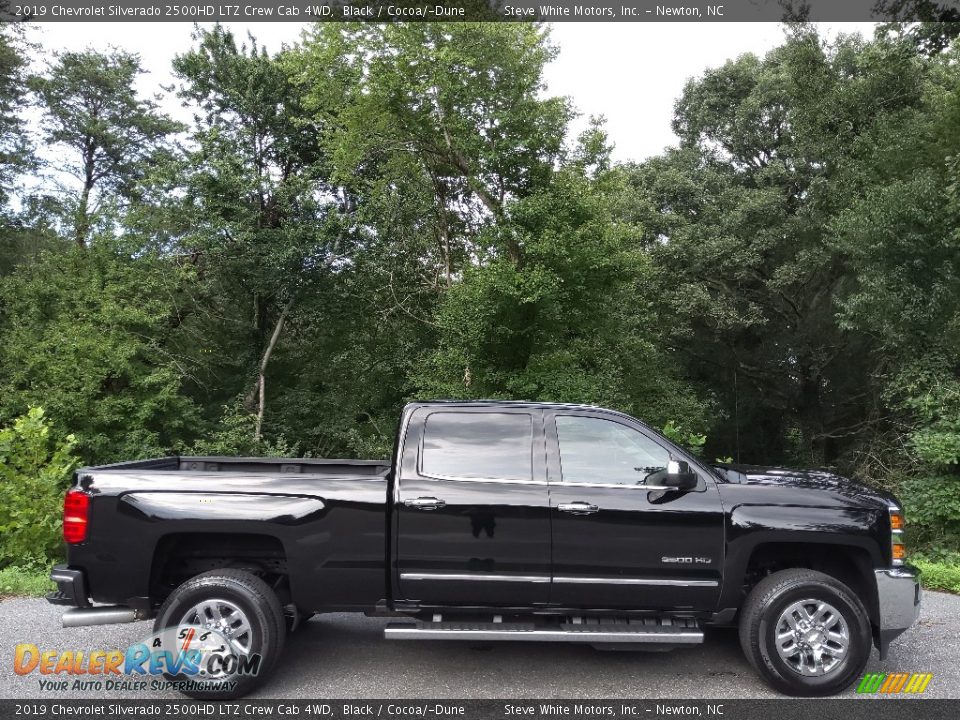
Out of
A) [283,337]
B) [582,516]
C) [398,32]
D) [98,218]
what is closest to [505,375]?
[398,32]

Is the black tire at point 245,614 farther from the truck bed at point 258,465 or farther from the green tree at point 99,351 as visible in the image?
the green tree at point 99,351

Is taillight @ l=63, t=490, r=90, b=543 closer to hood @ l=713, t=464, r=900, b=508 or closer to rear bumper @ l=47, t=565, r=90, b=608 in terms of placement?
rear bumper @ l=47, t=565, r=90, b=608

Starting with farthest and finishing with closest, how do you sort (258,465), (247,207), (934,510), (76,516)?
(247,207), (934,510), (258,465), (76,516)

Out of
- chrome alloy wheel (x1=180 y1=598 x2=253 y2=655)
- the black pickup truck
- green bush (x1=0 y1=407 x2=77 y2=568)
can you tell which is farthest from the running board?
green bush (x1=0 y1=407 x2=77 y2=568)

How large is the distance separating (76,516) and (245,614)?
48.9 inches

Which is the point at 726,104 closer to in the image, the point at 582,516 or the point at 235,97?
the point at 235,97

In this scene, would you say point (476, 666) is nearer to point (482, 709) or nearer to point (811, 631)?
point (482, 709)

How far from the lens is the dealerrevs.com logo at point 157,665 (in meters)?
4.07

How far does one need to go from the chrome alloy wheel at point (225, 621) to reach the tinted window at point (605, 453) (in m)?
2.22

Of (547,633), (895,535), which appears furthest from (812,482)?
(547,633)

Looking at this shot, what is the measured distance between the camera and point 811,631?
13.8ft

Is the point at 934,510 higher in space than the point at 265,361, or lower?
lower

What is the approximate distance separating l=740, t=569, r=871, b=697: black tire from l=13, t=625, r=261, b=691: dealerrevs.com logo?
311 cm

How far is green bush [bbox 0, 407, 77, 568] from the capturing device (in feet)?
25.3
